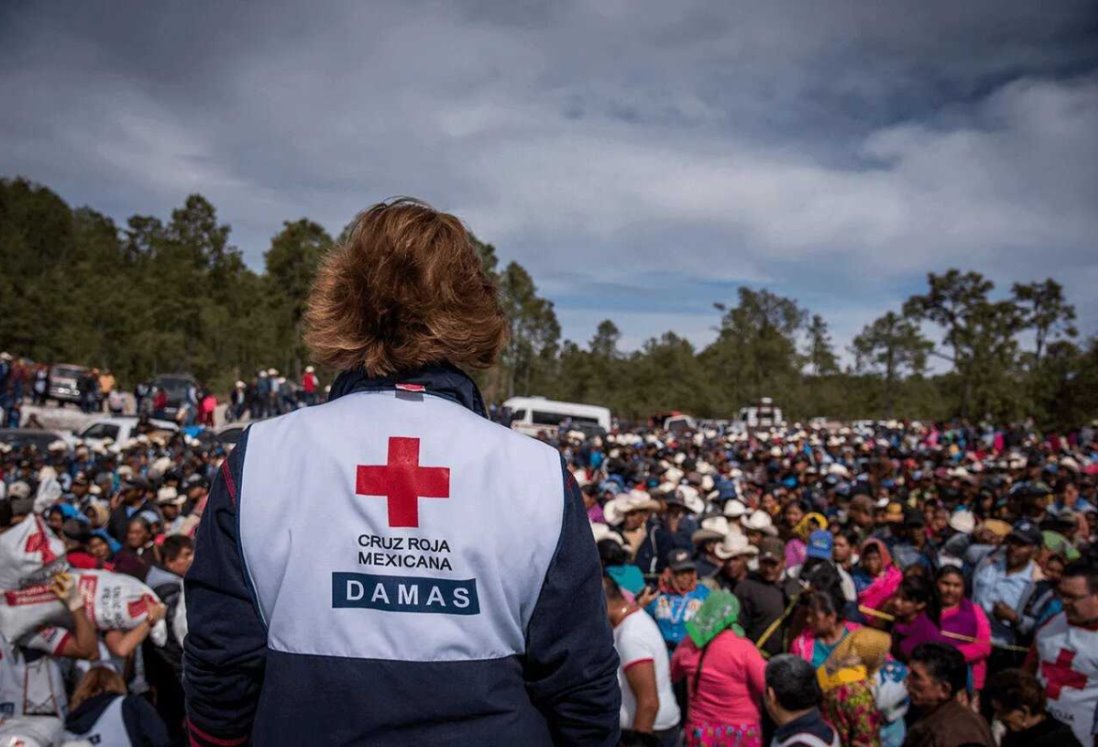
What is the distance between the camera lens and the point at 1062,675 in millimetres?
4395

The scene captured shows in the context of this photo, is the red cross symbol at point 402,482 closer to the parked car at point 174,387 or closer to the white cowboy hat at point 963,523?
the white cowboy hat at point 963,523

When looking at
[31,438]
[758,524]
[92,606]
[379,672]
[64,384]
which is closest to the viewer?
[379,672]

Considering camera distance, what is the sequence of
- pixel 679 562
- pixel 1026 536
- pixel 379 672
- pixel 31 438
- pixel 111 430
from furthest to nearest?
1. pixel 111 430
2. pixel 31 438
3. pixel 1026 536
4. pixel 679 562
5. pixel 379 672

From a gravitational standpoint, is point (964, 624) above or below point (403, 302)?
below

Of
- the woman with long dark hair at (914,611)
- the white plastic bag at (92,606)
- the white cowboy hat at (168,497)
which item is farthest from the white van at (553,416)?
the white plastic bag at (92,606)

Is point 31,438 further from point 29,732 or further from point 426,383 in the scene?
point 426,383

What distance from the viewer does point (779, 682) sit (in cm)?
360

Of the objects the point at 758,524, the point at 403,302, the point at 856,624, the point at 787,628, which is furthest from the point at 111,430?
the point at 403,302

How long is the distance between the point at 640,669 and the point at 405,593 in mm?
3028

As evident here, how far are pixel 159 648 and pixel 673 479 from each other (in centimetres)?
934

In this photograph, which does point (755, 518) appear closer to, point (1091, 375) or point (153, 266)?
point (1091, 375)

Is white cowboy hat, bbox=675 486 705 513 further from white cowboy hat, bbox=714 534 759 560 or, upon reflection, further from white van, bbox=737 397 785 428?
white van, bbox=737 397 785 428

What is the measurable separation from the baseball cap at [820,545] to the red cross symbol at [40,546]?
222 inches

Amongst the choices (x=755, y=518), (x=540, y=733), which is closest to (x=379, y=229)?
(x=540, y=733)
